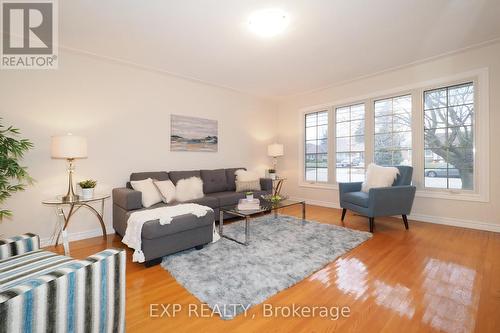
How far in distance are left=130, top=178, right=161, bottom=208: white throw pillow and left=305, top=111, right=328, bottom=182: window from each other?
348 centimetres

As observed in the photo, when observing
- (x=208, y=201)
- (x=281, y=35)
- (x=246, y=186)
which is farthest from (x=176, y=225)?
(x=281, y=35)

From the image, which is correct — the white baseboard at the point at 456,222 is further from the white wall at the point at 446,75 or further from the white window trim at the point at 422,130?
the white window trim at the point at 422,130

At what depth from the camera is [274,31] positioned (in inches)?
110

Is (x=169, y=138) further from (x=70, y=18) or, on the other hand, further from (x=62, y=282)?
(x=62, y=282)

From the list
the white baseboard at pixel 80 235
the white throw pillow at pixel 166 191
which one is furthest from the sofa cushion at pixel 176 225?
the white baseboard at pixel 80 235

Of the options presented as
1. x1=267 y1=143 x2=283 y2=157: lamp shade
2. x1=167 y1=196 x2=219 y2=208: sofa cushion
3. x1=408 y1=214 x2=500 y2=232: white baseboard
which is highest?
x1=267 y1=143 x2=283 y2=157: lamp shade

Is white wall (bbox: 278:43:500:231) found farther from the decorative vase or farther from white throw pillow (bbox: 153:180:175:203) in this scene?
the decorative vase

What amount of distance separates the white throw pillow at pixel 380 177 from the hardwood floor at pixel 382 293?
0.99 m

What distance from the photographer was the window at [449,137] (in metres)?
3.50

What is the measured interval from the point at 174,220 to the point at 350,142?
3.83 meters

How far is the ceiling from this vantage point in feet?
7.86

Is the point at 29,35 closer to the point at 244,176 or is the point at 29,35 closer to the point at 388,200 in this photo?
the point at 244,176

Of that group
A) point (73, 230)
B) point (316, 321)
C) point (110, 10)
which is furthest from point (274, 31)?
point (73, 230)

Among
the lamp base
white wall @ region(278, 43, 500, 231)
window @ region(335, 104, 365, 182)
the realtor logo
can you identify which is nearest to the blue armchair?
white wall @ region(278, 43, 500, 231)
